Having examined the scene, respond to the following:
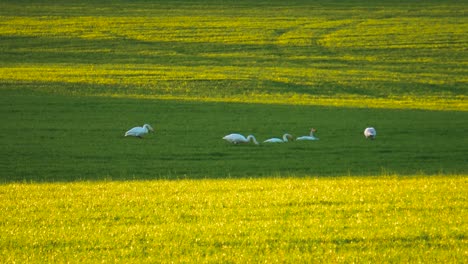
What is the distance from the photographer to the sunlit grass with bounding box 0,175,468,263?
1167cm

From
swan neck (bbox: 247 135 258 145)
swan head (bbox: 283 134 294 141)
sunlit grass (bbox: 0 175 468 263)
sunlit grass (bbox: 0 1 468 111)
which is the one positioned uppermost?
sunlit grass (bbox: 0 175 468 263)

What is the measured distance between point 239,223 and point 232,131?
67.6 ft

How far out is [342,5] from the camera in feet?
317

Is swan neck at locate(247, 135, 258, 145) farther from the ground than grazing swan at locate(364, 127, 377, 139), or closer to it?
farther from the ground

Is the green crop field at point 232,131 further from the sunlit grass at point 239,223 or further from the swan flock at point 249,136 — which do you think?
the swan flock at point 249,136

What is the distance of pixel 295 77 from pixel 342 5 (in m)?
45.2

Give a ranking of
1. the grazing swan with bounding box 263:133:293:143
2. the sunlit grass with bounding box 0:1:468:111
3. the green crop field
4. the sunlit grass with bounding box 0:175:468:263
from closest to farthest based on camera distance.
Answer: the sunlit grass with bounding box 0:175:468:263, the green crop field, the grazing swan with bounding box 263:133:293:143, the sunlit grass with bounding box 0:1:468:111

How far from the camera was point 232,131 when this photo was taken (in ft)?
112

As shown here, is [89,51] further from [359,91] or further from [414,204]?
[414,204]

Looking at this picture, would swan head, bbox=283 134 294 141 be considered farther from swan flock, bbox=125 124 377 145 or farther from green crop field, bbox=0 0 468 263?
green crop field, bbox=0 0 468 263

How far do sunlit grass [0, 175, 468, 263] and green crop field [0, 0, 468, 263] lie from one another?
0.05 meters

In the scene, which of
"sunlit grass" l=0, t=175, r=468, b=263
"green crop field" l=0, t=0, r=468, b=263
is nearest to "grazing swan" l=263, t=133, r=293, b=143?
"green crop field" l=0, t=0, r=468, b=263

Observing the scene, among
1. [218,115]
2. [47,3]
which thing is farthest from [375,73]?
[47,3]

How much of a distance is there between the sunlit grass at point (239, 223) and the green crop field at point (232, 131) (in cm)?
Answer: 5
